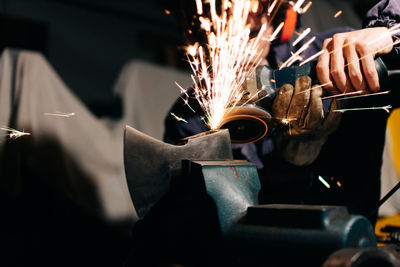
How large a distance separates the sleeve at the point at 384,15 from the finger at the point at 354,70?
32 centimetres

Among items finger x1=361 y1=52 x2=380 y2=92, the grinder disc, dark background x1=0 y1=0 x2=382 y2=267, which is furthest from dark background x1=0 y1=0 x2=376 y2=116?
finger x1=361 y1=52 x2=380 y2=92

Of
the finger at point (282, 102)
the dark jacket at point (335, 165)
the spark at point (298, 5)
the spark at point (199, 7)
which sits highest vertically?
the spark at point (298, 5)

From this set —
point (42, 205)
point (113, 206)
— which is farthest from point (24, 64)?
point (113, 206)

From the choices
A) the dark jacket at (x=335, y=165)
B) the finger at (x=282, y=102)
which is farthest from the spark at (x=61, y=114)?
the finger at (x=282, y=102)

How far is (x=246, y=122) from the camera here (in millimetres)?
971

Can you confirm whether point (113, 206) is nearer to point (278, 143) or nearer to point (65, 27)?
point (278, 143)

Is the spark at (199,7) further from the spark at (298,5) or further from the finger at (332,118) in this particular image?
the finger at (332,118)

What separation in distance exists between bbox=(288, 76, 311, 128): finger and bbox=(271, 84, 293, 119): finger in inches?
0.7

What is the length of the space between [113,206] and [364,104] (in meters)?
1.68

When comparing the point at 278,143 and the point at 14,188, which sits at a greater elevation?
the point at 278,143

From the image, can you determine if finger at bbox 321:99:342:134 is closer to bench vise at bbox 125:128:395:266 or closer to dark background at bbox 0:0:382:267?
bench vise at bbox 125:128:395:266

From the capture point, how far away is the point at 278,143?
1.46 meters

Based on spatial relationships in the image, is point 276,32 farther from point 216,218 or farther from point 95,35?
point 95,35

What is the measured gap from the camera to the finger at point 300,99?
100 cm
